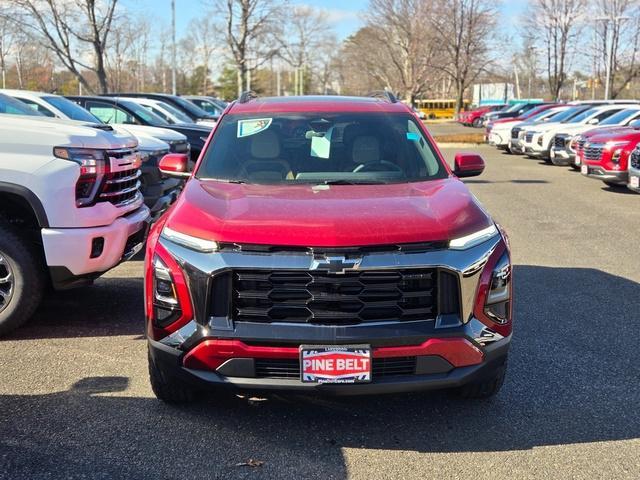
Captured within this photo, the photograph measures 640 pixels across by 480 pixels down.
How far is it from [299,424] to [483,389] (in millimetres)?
1086

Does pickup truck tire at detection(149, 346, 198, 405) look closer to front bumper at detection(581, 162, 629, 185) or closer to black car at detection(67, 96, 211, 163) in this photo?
black car at detection(67, 96, 211, 163)

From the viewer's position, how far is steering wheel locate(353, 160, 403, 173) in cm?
467

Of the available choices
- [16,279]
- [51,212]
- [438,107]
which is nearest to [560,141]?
[51,212]

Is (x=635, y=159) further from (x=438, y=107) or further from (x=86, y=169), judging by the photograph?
(x=438, y=107)

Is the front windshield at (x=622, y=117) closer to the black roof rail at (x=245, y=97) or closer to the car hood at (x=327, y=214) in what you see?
the black roof rail at (x=245, y=97)

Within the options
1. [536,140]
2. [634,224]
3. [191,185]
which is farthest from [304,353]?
[536,140]

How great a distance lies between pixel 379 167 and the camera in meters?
4.70

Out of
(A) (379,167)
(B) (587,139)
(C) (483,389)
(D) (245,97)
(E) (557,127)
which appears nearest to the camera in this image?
(C) (483,389)

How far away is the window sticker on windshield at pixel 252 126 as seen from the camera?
4902 millimetres

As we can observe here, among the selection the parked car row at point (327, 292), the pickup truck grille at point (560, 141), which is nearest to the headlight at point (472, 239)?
the parked car row at point (327, 292)

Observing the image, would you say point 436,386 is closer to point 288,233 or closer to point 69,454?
point 288,233

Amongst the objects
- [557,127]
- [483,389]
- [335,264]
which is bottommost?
[483,389]

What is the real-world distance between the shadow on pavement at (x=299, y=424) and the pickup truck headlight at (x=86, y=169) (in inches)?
56.0

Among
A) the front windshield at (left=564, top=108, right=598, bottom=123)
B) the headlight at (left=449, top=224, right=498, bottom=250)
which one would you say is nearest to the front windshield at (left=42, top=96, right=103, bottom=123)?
the headlight at (left=449, top=224, right=498, bottom=250)
